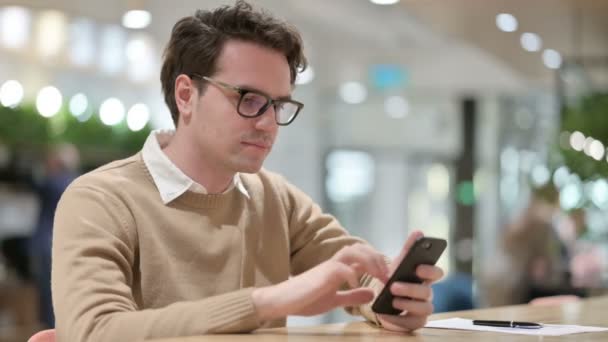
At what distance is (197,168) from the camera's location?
7.06 ft

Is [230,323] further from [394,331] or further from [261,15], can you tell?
[261,15]

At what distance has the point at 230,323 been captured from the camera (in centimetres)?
166

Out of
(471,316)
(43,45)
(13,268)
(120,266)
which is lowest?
(13,268)

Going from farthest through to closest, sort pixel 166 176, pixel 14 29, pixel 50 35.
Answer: pixel 50 35 → pixel 14 29 → pixel 166 176

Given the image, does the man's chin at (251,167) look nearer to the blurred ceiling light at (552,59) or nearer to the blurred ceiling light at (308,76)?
the blurred ceiling light at (552,59)

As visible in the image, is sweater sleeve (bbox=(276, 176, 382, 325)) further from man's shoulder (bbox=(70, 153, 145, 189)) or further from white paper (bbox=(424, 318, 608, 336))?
man's shoulder (bbox=(70, 153, 145, 189))

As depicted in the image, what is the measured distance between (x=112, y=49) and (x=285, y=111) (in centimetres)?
701

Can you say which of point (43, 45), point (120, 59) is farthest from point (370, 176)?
point (43, 45)

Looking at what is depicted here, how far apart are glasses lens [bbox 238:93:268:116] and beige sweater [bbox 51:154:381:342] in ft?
0.74

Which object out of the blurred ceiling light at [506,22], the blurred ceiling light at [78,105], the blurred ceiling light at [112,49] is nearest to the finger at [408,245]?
the blurred ceiling light at [506,22]

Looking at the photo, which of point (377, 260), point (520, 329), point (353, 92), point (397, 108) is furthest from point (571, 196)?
point (377, 260)

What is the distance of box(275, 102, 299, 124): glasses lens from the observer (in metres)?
2.08

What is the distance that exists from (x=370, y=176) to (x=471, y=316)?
27.0 feet

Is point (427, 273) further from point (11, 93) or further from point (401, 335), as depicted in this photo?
point (11, 93)
